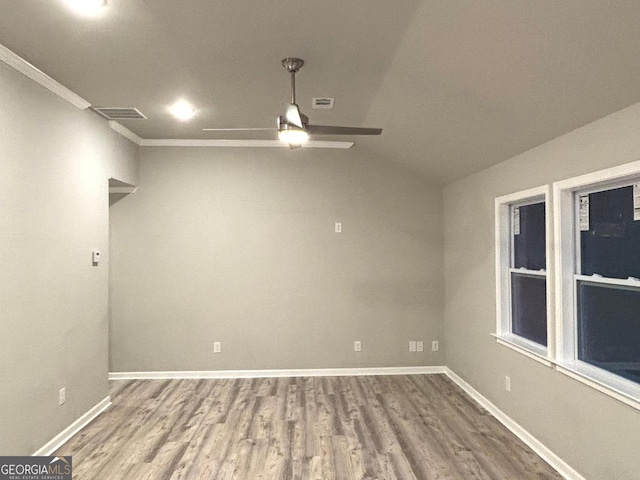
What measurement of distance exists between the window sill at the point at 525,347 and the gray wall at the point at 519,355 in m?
0.06

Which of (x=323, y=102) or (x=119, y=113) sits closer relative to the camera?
(x=323, y=102)

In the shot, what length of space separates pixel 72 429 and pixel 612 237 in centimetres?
432

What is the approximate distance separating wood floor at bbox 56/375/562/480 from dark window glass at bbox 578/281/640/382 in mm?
868

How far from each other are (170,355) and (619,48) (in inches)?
203

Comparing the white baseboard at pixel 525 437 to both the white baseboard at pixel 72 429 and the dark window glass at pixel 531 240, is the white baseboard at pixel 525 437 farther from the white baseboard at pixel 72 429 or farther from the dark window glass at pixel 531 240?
the white baseboard at pixel 72 429

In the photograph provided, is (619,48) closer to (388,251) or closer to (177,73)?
(177,73)

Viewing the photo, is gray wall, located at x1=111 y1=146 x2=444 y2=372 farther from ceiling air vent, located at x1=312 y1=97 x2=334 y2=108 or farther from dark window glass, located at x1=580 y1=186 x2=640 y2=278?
dark window glass, located at x1=580 y1=186 x2=640 y2=278

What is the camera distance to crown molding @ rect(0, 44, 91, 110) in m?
2.85

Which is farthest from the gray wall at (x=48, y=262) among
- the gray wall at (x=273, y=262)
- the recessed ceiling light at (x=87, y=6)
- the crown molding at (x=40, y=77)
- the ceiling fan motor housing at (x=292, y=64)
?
the ceiling fan motor housing at (x=292, y=64)

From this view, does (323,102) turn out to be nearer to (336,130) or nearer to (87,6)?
(336,130)

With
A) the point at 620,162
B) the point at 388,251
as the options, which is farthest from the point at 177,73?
the point at 388,251

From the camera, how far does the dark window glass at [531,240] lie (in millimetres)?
3709

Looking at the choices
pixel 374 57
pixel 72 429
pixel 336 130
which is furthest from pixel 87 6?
pixel 72 429

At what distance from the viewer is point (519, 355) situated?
12.2 feet
